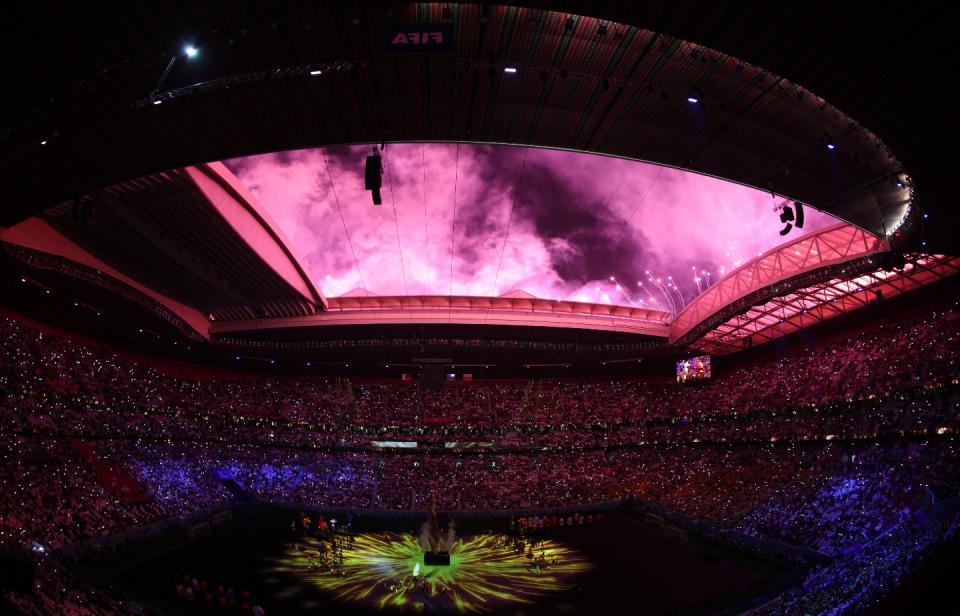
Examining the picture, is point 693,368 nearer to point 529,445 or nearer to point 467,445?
point 529,445

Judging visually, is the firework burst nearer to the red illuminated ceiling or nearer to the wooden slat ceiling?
the wooden slat ceiling

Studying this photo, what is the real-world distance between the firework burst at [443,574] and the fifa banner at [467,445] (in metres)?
16.4

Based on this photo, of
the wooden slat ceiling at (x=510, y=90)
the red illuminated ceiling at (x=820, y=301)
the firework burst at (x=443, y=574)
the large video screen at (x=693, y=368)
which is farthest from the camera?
the large video screen at (x=693, y=368)

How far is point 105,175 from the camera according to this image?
15.6 meters

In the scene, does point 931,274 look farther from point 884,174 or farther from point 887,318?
point 884,174

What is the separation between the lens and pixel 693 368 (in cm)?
4225

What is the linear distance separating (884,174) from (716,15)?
31.4 feet

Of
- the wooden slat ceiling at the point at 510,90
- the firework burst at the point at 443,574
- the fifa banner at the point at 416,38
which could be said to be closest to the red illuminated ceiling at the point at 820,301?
the wooden slat ceiling at the point at 510,90

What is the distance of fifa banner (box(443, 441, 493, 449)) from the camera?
47094 mm

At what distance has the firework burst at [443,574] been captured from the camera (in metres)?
20.7

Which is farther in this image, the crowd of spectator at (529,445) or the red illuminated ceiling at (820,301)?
the red illuminated ceiling at (820,301)

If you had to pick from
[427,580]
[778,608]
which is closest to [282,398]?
[427,580]

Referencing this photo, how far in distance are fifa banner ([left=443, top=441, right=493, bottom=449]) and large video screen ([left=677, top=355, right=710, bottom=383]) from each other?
55.7ft

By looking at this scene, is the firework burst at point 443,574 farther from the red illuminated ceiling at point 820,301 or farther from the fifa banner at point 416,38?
the red illuminated ceiling at point 820,301
